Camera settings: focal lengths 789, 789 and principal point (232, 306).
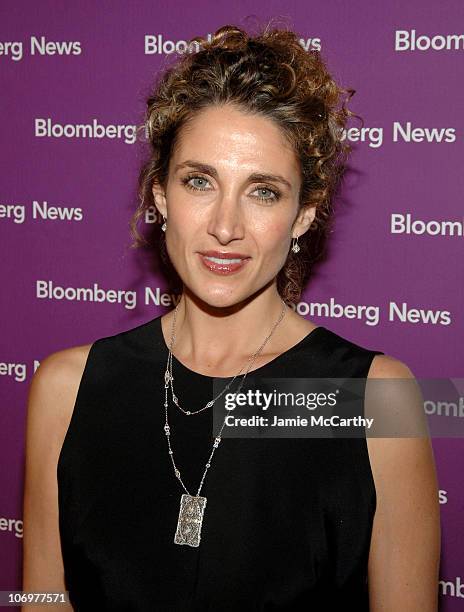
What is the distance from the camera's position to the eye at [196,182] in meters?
1.49

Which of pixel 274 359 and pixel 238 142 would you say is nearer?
pixel 238 142

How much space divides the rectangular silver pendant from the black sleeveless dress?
0.01 meters

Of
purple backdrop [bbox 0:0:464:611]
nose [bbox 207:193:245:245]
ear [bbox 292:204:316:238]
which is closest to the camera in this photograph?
nose [bbox 207:193:245:245]

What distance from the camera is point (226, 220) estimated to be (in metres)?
1.43

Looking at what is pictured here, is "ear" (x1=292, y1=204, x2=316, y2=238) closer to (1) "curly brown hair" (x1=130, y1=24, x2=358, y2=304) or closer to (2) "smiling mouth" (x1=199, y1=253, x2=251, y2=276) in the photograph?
(1) "curly brown hair" (x1=130, y1=24, x2=358, y2=304)

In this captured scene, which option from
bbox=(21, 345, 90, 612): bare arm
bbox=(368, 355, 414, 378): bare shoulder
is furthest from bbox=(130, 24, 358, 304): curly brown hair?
bbox=(21, 345, 90, 612): bare arm

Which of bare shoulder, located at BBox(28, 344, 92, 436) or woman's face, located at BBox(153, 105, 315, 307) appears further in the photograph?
bare shoulder, located at BBox(28, 344, 92, 436)

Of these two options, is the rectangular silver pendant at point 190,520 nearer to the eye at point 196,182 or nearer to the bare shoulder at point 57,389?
the bare shoulder at point 57,389

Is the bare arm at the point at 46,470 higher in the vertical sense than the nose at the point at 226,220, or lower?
lower

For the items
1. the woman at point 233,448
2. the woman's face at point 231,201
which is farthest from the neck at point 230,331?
the woman's face at point 231,201

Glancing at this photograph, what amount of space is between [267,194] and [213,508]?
61 cm

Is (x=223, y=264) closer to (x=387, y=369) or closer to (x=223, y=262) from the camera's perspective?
(x=223, y=262)

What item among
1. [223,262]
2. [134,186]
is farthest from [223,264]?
[134,186]

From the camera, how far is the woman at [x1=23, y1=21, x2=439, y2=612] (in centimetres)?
146
